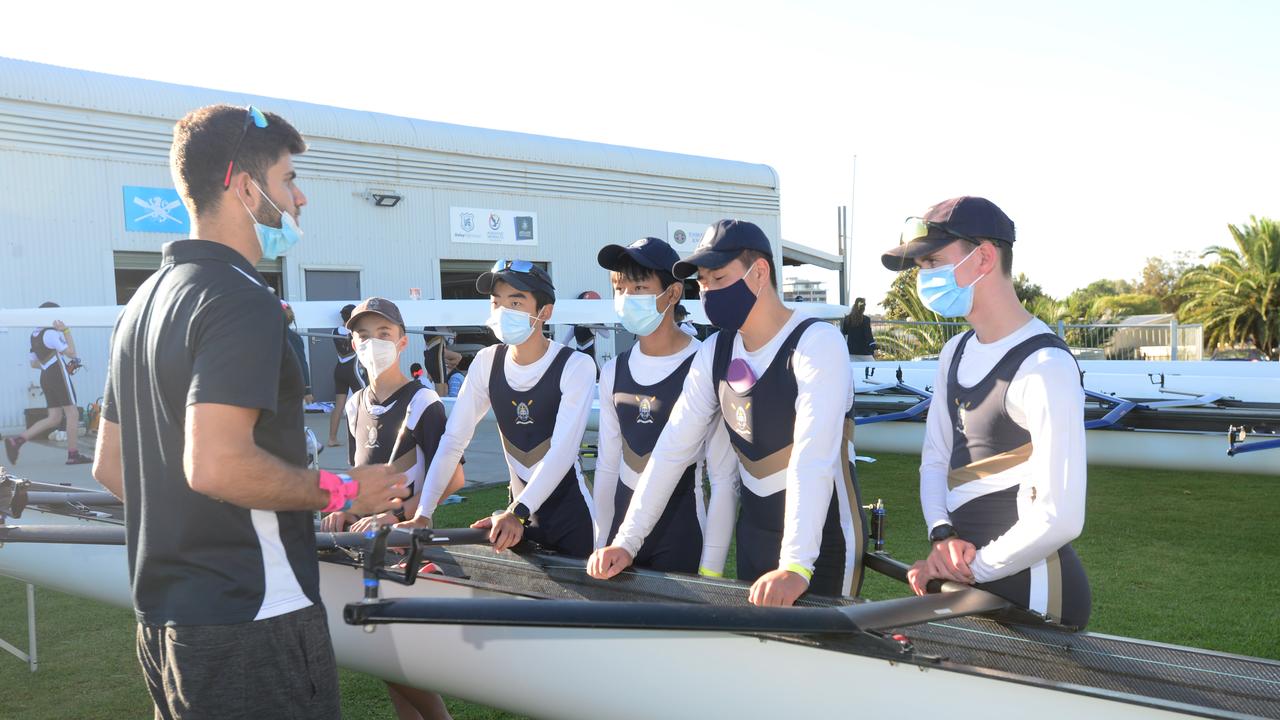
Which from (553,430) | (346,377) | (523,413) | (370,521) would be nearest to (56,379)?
(346,377)

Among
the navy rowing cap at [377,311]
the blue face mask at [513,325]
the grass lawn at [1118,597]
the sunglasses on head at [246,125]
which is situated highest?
the sunglasses on head at [246,125]

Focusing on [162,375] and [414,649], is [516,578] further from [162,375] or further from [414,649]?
[162,375]

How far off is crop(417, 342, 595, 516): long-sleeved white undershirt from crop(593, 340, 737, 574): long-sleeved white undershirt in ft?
0.28

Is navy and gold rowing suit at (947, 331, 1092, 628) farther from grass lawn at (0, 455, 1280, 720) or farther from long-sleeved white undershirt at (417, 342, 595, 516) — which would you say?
grass lawn at (0, 455, 1280, 720)

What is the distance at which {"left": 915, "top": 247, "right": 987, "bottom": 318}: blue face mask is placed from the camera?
2.37 meters

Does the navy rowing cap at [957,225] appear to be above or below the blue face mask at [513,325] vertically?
above

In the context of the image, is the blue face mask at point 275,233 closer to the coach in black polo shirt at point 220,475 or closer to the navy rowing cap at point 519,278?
the coach in black polo shirt at point 220,475

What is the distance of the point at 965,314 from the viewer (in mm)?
2402

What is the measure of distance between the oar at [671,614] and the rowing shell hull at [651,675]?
12 centimetres

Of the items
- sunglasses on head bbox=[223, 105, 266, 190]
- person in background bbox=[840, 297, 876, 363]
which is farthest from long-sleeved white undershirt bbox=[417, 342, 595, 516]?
person in background bbox=[840, 297, 876, 363]

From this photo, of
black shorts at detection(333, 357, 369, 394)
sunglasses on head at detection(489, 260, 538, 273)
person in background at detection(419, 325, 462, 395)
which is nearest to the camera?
sunglasses on head at detection(489, 260, 538, 273)

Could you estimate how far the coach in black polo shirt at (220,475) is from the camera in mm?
1612

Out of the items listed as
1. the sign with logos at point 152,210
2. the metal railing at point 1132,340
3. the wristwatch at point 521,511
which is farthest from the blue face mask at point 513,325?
the sign with logos at point 152,210

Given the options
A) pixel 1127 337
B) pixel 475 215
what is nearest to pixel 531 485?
pixel 1127 337
